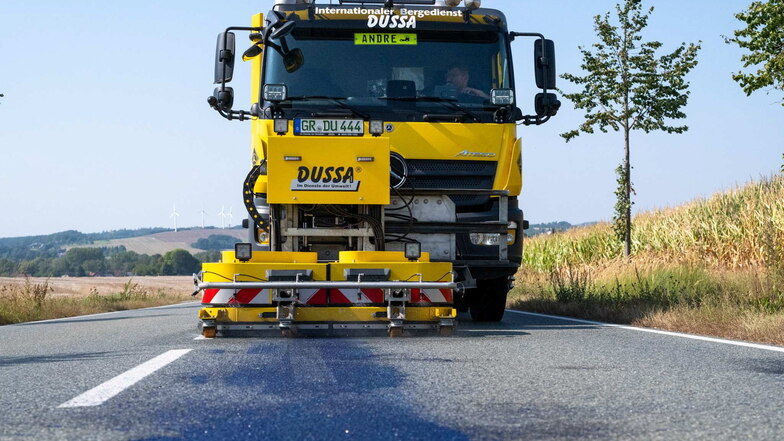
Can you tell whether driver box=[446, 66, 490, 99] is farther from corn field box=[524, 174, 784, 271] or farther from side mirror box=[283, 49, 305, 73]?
corn field box=[524, 174, 784, 271]

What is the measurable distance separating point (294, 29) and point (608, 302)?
6.02m

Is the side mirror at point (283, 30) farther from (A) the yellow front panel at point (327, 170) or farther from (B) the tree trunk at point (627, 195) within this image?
(B) the tree trunk at point (627, 195)

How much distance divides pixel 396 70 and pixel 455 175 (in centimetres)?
134

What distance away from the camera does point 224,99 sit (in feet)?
33.6

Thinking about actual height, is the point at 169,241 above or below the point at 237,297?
above

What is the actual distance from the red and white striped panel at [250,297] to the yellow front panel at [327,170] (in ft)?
3.28

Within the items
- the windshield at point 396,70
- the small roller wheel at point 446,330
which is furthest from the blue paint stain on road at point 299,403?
the windshield at point 396,70

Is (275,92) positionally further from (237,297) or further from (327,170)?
(237,297)

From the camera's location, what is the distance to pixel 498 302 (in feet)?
36.6

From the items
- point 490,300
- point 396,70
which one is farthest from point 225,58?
point 490,300

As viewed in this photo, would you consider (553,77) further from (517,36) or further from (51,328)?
(51,328)

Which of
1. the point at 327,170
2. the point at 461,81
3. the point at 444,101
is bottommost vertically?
the point at 327,170

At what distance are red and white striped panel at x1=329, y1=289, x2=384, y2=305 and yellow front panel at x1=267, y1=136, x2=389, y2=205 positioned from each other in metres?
1.01

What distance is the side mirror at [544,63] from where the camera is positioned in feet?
34.3
